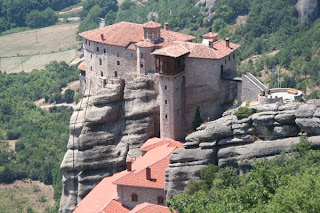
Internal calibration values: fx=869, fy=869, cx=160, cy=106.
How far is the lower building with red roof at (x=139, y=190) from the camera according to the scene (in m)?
74.6

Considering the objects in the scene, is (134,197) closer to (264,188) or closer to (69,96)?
(264,188)

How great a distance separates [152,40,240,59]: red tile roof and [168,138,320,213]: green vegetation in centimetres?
1333

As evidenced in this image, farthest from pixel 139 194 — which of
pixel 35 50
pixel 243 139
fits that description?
pixel 35 50

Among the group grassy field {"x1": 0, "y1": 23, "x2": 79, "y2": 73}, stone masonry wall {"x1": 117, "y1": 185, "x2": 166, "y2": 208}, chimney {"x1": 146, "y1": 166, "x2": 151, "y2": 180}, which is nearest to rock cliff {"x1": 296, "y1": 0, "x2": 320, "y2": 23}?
grassy field {"x1": 0, "y1": 23, "x2": 79, "y2": 73}

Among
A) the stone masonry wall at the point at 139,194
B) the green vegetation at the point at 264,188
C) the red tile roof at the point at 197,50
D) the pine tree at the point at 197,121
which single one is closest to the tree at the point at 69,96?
the red tile roof at the point at 197,50

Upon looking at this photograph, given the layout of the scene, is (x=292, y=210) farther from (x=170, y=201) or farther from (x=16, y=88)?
(x=16, y=88)

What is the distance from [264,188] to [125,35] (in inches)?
1264

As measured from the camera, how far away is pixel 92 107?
8675 centimetres

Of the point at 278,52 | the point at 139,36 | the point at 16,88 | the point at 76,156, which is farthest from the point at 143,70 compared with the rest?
the point at 16,88

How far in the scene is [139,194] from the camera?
75500 millimetres

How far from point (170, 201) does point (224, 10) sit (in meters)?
89.2

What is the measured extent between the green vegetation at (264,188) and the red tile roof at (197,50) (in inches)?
525

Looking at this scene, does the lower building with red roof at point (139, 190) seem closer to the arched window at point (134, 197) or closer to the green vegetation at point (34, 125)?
the arched window at point (134, 197)

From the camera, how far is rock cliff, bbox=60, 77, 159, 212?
3327 inches
